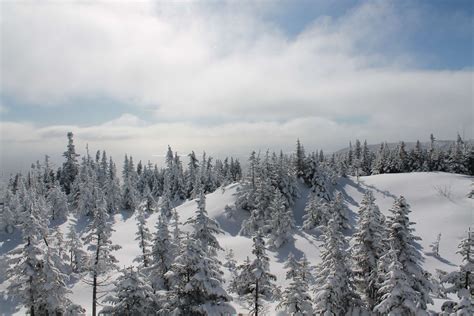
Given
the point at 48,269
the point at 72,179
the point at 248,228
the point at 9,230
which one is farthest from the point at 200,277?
the point at 72,179

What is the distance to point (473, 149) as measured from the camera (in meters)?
108

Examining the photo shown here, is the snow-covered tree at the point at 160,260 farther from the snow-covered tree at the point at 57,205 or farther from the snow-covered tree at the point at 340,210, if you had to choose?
the snow-covered tree at the point at 57,205

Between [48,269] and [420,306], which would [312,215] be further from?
[48,269]

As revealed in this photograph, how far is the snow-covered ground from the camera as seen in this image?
59.8 metres

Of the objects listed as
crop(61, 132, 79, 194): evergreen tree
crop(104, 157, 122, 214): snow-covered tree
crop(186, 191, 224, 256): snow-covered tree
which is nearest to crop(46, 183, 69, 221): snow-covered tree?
crop(104, 157, 122, 214): snow-covered tree

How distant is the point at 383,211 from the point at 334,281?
6763cm

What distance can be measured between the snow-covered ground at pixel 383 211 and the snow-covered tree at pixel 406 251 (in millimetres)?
23261

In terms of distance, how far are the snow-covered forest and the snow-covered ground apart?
14.0 inches

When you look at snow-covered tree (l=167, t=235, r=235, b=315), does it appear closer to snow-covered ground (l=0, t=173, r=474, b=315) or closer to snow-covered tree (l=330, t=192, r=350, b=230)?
snow-covered ground (l=0, t=173, r=474, b=315)

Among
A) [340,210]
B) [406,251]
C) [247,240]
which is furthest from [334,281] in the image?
[340,210]

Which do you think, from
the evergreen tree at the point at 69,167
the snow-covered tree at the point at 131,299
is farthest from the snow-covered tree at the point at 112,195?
the snow-covered tree at the point at 131,299

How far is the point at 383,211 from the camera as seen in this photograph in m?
83.8

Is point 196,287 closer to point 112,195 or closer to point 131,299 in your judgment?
point 131,299

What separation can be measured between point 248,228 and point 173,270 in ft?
173
